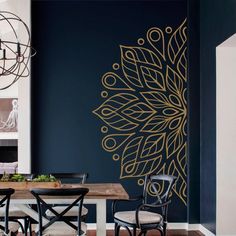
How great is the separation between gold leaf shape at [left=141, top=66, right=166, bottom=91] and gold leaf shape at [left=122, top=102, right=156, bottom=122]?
0.91 ft

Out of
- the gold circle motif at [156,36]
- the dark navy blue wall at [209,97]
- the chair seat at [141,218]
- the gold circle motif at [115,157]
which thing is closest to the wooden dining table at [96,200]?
the chair seat at [141,218]

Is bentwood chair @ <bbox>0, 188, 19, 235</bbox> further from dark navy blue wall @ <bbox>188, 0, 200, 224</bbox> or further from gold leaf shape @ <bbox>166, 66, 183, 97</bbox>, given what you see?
gold leaf shape @ <bbox>166, 66, 183, 97</bbox>

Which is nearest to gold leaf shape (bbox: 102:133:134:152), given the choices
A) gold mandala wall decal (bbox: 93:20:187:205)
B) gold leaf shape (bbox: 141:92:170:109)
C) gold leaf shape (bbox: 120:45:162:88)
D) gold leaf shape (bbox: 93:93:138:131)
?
gold mandala wall decal (bbox: 93:20:187:205)

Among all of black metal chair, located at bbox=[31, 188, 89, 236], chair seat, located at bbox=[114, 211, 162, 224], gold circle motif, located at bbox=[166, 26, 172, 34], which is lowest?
chair seat, located at bbox=[114, 211, 162, 224]

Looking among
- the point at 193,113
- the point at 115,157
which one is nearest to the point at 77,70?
the point at 115,157

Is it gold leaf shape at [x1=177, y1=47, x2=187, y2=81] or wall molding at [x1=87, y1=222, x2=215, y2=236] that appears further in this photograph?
gold leaf shape at [x1=177, y1=47, x2=187, y2=81]

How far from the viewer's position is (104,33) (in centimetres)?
581

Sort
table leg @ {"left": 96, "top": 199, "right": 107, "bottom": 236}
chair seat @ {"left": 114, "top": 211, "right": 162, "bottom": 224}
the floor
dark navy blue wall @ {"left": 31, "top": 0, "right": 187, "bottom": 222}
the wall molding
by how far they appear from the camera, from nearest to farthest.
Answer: table leg @ {"left": 96, "top": 199, "right": 107, "bottom": 236}
chair seat @ {"left": 114, "top": 211, "right": 162, "bottom": 224}
the floor
the wall molding
dark navy blue wall @ {"left": 31, "top": 0, "right": 187, "bottom": 222}

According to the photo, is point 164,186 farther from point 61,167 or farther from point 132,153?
point 61,167

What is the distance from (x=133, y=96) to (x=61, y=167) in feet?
4.38

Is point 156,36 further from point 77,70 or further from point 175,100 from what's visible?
point 77,70

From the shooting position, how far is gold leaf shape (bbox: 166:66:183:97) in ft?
19.0

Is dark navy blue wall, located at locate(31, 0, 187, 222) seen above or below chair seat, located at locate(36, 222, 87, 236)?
above

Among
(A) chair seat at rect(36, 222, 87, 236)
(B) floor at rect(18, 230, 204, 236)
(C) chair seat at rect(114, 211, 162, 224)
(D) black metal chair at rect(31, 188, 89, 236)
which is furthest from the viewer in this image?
(B) floor at rect(18, 230, 204, 236)
